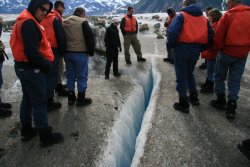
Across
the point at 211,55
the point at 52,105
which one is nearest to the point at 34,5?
the point at 52,105

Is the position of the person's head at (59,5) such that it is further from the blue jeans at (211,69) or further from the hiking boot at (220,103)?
the hiking boot at (220,103)

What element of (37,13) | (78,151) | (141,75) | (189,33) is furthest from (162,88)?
(37,13)

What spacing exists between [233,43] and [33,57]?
186 inches

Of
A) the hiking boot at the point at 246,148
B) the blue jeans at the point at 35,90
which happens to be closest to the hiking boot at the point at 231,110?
the hiking boot at the point at 246,148

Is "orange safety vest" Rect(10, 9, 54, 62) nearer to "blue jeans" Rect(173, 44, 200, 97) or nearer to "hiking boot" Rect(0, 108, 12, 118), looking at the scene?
"hiking boot" Rect(0, 108, 12, 118)

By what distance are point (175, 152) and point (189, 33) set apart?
298 centimetres

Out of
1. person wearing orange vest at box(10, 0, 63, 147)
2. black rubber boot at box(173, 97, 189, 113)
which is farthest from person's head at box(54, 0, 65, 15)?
black rubber boot at box(173, 97, 189, 113)

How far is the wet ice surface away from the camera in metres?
5.34

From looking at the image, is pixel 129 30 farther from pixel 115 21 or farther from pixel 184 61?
pixel 184 61

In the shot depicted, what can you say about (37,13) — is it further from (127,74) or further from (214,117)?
(127,74)

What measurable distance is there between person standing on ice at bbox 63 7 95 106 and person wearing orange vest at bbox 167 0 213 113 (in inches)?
87.5

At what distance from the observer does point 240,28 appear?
6.55 metres

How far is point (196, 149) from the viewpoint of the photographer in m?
5.59

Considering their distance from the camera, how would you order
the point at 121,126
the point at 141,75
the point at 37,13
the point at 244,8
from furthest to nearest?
the point at 141,75 → the point at 121,126 → the point at 244,8 → the point at 37,13
